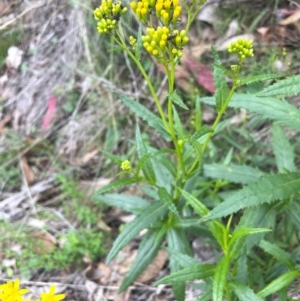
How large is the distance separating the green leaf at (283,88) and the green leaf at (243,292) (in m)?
0.89

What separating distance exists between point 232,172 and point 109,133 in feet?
4.76

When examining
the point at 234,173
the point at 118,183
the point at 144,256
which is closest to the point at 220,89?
the point at 118,183

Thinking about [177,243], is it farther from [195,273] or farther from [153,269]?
[153,269]

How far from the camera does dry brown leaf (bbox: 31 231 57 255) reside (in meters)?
3.43

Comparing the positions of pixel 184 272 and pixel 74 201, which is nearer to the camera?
pixel 184 272

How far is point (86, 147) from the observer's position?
161 inches

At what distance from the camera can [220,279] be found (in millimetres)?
2021

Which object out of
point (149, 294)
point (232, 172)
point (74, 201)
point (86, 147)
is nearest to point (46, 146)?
point (86, 147)

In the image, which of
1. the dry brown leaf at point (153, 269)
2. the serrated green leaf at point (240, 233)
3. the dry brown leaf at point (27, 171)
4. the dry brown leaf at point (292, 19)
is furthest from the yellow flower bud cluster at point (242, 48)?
the dry brown leaf at point (27, 171)

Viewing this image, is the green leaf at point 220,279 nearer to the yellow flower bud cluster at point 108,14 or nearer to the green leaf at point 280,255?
the green leaf at point 280,255

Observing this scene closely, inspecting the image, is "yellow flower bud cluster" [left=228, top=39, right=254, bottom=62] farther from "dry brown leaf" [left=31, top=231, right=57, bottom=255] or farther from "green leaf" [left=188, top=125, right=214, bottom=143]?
"dry brown leaf" [left=31, top=231, right=57, bottom=255]

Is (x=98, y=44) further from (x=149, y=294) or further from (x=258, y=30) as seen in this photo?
(x=149, y=294)

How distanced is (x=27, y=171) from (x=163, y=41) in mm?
2557

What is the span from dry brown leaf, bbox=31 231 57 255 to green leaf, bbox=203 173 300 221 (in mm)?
1692
